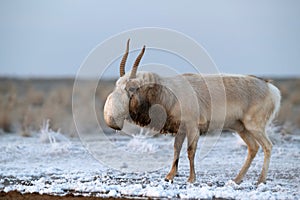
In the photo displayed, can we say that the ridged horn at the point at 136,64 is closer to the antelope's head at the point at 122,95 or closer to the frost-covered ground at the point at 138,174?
the antelope's head at the point at 122,95

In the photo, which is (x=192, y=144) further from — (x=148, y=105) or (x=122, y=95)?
(x=122, y=95)

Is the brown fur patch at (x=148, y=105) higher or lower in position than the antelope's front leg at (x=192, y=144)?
higher

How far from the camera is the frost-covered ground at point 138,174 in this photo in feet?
31.3

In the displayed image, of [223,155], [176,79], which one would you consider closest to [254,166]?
[223,155]

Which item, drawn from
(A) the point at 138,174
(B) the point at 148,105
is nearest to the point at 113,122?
(B) the point at 148,105

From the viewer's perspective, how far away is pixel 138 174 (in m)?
11.5

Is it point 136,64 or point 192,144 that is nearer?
point 136,64

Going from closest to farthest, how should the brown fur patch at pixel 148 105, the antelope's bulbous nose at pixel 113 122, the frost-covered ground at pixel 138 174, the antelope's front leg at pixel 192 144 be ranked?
the antelope's bulbous nose at pixel 113 122 → the frost-covered ground at pixel 138 174 → the brown fur patch at pixel 148 105 → the antelope's front leg at pixel 192 144

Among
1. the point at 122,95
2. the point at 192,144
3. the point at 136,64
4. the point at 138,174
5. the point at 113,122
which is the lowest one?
the point at 138,174

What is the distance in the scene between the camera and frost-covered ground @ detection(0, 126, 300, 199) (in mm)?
9539

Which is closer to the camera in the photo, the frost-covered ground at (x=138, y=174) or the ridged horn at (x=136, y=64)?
the frost-covered ground at (x=138, y=174)

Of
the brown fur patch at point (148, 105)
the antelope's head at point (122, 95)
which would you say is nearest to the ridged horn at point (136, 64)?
the antelope's head at point (122, 95)

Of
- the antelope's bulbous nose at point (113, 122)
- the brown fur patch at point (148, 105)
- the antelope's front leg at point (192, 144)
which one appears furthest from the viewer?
the antelope's front leg at point (192, 144)

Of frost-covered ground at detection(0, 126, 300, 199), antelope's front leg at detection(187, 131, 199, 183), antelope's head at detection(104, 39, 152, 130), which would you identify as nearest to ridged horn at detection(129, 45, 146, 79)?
antelope's head at detection(104, 39, 152, 130)
